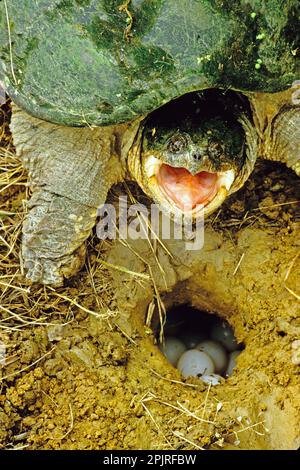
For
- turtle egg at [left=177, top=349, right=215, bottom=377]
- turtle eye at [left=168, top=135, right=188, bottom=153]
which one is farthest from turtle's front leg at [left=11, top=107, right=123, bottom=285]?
turtle egg at [left=177, top=349, right=215, bottom=377]

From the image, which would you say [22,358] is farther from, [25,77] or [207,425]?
[25,77]

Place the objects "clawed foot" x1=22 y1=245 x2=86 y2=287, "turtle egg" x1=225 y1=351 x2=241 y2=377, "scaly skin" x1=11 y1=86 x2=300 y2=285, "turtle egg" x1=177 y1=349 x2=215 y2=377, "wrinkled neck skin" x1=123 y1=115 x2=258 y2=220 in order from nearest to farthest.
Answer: "wrinkled neck skin" x1=123 y1=115 x2=258 y2=220 → "scaly skin" x1=11 y1=86 x2=300 y2=285 → "clawed foot" x1=22 y1=245 x2=86 y2=287 → "turtle egg" x1=177 y1=349 x2=215 y2=377 → "turtle egg" x1=225 y1=351 x2=241 y2=377

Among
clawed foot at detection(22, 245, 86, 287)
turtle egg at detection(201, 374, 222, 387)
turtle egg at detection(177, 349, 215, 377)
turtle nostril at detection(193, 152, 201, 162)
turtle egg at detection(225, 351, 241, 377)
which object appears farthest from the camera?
turtle egg at detection(225, 351, 241, 377)

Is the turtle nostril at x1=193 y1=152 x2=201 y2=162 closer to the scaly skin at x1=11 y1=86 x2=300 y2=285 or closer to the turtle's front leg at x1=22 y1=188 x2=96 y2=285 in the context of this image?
the scaly skin at x1=11 y1=86 x2=300 y2=285

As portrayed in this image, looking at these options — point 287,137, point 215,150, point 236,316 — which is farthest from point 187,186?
point 236,316

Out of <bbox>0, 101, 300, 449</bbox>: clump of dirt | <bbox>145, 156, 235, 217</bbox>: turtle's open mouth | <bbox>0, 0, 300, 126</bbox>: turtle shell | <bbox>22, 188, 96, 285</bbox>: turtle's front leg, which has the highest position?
<bbox>0, 0, 300, 126</bbox>: turtle shell

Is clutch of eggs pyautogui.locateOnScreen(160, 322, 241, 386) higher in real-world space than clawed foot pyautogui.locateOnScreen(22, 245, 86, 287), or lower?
lower

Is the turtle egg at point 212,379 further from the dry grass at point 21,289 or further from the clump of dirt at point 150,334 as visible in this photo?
the dry grass at point 21,289

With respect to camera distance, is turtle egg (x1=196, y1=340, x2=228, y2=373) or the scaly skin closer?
the scaly skin
